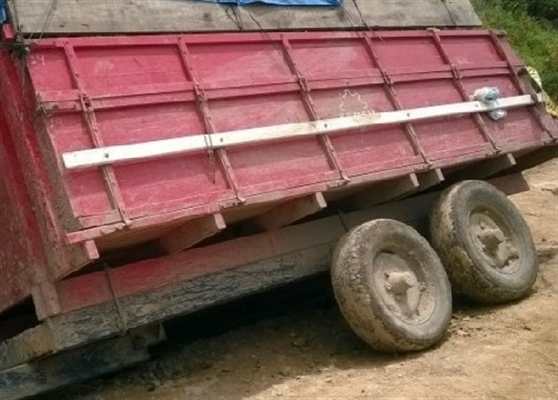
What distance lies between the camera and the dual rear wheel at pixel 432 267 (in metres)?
5.15

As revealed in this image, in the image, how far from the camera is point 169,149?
4.59 m

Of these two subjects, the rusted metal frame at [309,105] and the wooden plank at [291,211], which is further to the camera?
the rusted metal frame at [309,105]

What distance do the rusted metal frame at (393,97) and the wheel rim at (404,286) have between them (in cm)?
86

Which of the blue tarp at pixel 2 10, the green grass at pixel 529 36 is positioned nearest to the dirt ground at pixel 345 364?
A: the blue tarp at pixel 2 10

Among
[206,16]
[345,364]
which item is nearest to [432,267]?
[345,364]

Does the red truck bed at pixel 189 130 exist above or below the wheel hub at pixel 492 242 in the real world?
above

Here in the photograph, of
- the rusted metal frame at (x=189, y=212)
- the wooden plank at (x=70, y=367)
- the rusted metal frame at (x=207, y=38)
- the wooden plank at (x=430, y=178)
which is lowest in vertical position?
the wooden plank at (x=70, y=367)

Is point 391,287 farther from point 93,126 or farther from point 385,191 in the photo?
point 93,126

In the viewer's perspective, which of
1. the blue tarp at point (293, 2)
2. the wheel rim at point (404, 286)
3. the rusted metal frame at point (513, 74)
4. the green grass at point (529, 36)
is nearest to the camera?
the wheel rim at point (404, 286)

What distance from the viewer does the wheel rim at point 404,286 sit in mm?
5340

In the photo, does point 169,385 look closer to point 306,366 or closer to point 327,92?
point 306,366

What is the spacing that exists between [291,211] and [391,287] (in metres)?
0.86

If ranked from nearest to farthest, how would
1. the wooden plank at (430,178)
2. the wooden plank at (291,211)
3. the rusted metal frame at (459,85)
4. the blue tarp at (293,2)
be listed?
the wooden plank at (291,211) → the blue tarp at (293,2) → the wooden plank at (430,178) → the rusted metal frame at (459,85)

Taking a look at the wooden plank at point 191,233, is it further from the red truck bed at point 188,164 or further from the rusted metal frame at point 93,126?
the rusted metal frame at point 93,126
